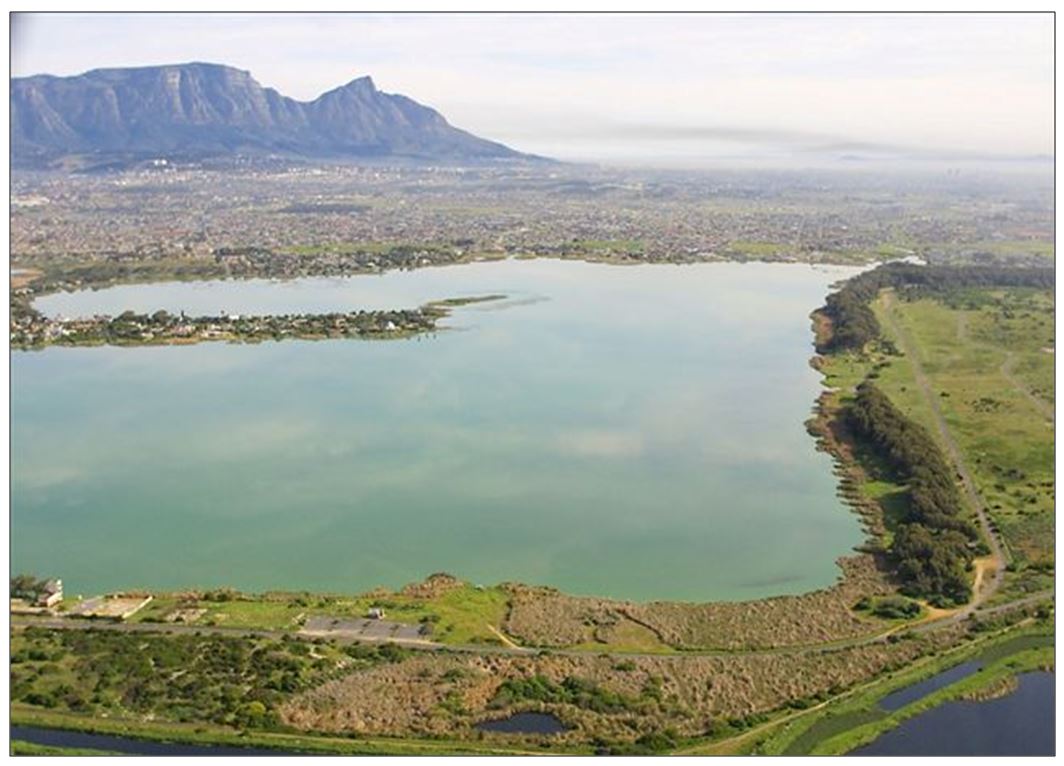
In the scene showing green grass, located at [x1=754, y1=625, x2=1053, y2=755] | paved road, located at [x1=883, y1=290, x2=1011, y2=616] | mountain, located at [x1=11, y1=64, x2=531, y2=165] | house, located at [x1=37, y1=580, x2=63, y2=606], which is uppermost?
mountain, located at [x1=11, y1=64, x2=531, y2=165]

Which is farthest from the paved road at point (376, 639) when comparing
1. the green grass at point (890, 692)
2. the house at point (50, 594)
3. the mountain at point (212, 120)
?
the mountain at point (212, 120)

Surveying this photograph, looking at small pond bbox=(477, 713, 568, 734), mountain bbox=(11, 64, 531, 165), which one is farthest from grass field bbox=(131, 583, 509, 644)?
mountain bbox=(11, 64, 531, 165)

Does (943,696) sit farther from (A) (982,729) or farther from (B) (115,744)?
(B) (115,744)

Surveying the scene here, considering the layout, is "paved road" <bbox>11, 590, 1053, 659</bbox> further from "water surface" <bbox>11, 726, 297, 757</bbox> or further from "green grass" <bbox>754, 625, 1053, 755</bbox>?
"water surface" <bbox>11, 726, 297, 757</bbox>

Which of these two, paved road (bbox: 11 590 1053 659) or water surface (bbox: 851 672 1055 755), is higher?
paved road (bbox: 11 590 1053 659)

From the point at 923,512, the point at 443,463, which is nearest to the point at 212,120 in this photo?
the point at 443,463

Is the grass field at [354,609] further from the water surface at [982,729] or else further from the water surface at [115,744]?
the water surface at [982,729]

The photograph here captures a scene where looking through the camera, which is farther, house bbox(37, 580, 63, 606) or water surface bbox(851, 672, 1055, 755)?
house bbox(37, 580, 63, 606)
